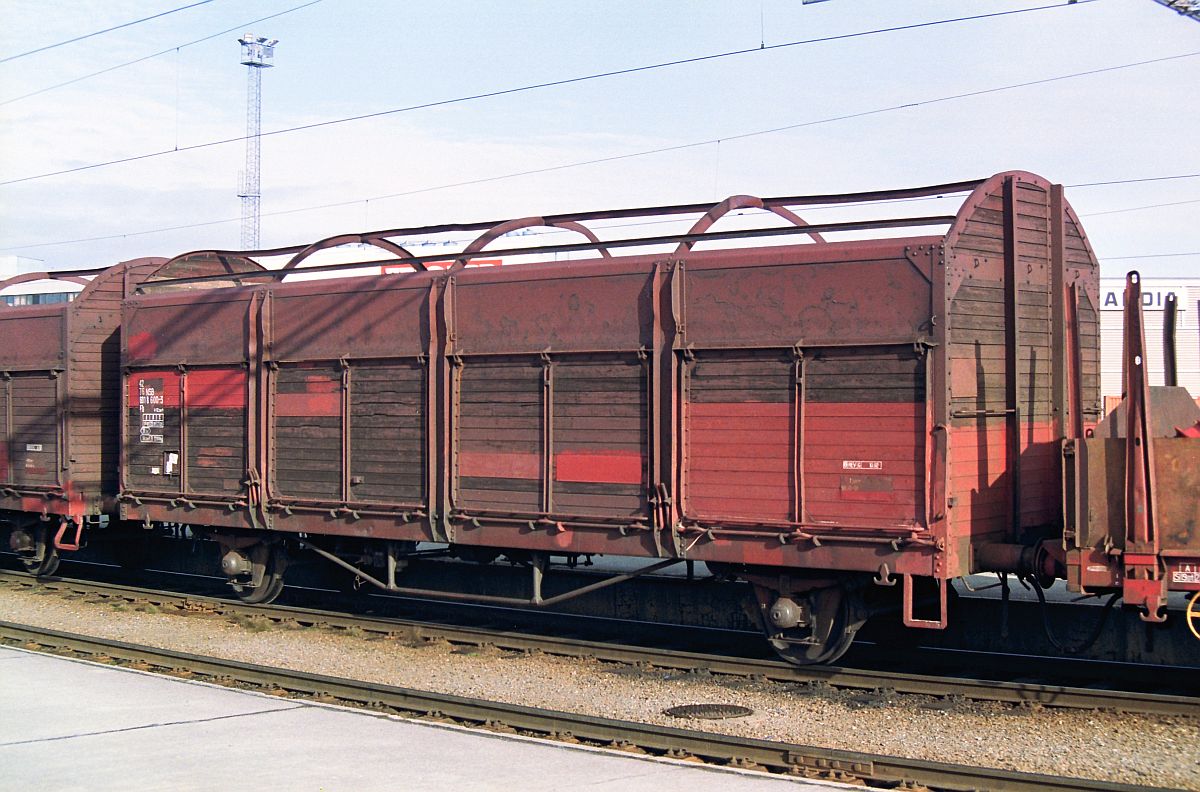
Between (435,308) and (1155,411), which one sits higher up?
(435,308)

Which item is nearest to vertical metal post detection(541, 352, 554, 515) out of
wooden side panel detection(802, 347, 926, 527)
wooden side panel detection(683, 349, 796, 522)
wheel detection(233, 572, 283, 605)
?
wooden side panel detection(683, 349, 796, 522)

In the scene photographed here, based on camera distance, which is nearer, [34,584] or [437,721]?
[437,721]

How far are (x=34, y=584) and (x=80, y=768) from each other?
9723mm

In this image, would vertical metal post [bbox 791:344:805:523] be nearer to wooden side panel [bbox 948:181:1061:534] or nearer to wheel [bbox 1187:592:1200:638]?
wooden side panel [bbox 948:181:1061:534]

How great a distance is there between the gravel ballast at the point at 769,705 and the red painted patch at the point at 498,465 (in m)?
1.69

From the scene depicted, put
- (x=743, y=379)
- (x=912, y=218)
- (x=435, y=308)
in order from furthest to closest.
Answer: (x=435, y=308)
(x=743, y=379)
(x=912, y=218)

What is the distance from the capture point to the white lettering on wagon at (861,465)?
8875 millimetres

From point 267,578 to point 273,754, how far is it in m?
6.52

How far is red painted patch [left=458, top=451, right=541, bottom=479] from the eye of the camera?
35.0 ft

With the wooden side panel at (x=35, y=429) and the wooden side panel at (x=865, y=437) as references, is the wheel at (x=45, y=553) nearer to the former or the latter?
the wooden side panel at (x=35, y=429)

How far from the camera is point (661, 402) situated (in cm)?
984

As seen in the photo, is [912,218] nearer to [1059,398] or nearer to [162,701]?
[1059,398]

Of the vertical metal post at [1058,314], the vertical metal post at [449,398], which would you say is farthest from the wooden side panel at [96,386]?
the vertical metal post at [1058,314]

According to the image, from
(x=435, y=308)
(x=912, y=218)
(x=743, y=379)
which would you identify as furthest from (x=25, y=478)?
(x=912, y=218)
